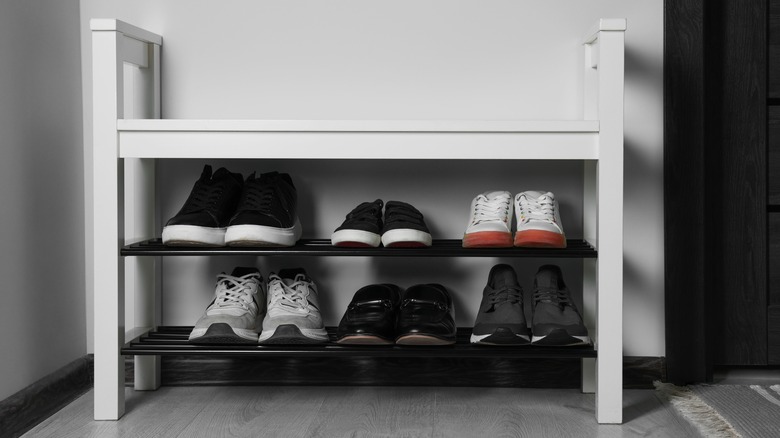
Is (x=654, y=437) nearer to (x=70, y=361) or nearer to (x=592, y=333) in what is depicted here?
(x=592, y=333)

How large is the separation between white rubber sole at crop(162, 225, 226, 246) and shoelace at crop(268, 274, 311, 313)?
6.9 inches

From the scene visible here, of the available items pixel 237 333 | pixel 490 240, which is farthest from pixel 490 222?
pixel 237 333

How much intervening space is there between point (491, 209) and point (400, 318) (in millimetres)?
290

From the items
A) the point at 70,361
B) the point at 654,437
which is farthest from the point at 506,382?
the point at 70,361

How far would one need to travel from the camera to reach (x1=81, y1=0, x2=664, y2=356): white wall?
1.75 m

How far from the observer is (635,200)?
1764mm

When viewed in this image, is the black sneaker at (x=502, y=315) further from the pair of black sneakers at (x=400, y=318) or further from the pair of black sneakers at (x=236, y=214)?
the pair of black sneakers at (x=236, y=214)

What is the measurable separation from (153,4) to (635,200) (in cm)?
121

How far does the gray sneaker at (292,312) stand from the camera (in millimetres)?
1492

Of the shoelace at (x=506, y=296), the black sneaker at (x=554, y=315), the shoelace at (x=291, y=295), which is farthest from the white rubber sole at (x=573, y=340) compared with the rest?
the shoelace at (x=291, y=295)

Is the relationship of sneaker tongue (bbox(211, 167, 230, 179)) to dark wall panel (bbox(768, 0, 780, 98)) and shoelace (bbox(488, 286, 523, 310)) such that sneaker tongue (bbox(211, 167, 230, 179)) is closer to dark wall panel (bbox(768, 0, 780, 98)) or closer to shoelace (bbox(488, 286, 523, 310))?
shoelace (bbox(488, 286, 523, 310))

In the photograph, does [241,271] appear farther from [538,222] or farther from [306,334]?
[538,222]

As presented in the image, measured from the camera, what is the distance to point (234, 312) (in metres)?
1.54

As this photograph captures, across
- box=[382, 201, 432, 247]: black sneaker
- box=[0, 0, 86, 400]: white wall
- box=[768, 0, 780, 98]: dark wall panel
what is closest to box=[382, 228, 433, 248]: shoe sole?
box=[382, 201, 432, 247]: black sneaker
